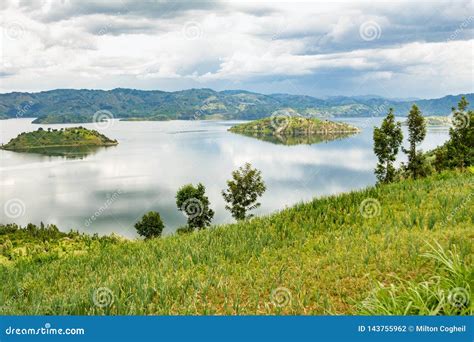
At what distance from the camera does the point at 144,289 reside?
26.6ft

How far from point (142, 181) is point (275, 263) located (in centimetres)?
12465

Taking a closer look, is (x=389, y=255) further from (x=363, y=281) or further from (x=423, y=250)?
(x=363, y=281)

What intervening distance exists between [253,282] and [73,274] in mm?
6504

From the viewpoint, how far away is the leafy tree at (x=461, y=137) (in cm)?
4897

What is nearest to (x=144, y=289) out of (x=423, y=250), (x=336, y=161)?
(x=423, y=250)

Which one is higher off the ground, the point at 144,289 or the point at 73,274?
the point at 144,289
